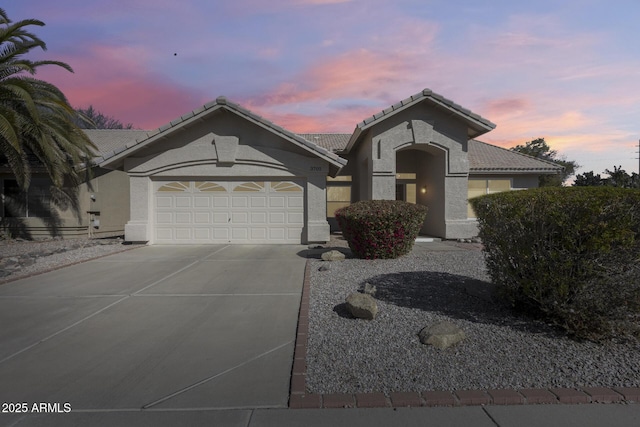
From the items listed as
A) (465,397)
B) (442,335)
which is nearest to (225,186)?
(442,335)

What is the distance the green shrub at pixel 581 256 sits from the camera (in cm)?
423

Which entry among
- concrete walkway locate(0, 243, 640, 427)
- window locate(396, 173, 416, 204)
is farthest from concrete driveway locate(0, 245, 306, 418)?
window locate(396, 173, 416, 204)

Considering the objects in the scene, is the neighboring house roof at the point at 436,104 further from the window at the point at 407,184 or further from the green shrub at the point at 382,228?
the green shrub at the point at 382,228

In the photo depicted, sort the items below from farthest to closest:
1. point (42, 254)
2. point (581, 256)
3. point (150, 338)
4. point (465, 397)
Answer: point (42, 254) → point (150, 338) → point (581, 256) → point (465, 397)

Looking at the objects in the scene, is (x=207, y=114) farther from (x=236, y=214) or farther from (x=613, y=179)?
(x=613, y=179)

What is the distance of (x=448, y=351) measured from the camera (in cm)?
421

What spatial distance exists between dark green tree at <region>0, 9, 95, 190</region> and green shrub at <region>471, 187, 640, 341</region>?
13.5 m

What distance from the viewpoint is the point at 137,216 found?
532 inches

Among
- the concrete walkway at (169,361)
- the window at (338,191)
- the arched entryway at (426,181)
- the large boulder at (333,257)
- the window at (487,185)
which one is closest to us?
the concrete walkway at (169,361)

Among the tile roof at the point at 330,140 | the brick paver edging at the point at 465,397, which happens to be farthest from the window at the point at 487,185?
the brick paver edging at the point at 465,397

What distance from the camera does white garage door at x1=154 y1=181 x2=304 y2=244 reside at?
538 inches

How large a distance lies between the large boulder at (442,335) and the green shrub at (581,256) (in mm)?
1129

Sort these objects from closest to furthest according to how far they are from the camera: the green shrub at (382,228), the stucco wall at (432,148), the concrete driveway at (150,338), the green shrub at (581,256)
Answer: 1. the concrete driveway at (150,338)
2. the green shrub at (581,256)
3. the green shrub at (382,228)
4. the stucco wall at (432,148)

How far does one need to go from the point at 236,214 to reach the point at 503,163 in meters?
12.3
